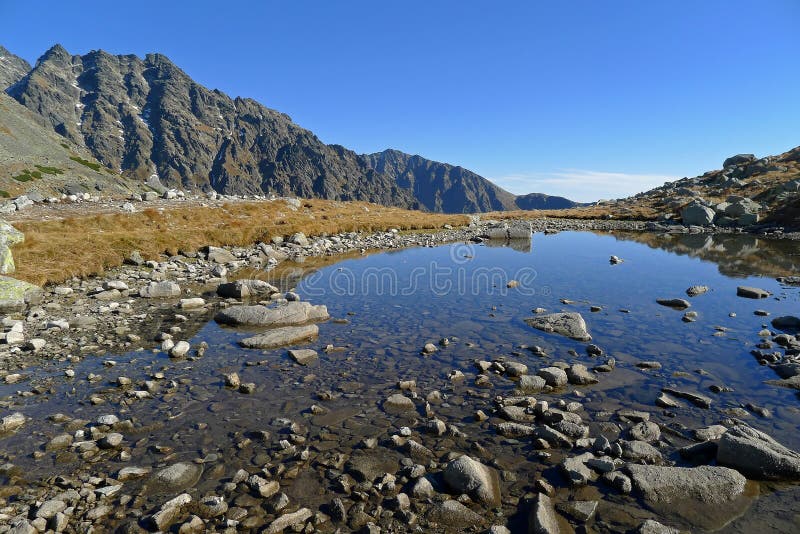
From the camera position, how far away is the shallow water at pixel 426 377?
7629mm

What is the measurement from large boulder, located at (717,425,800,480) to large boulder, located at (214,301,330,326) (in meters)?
13.5

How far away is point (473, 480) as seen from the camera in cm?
675

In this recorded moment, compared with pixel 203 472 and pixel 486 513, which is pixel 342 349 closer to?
pixel 203 472

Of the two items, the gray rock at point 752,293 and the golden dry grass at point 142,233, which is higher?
the golden dry grass at point 142,233

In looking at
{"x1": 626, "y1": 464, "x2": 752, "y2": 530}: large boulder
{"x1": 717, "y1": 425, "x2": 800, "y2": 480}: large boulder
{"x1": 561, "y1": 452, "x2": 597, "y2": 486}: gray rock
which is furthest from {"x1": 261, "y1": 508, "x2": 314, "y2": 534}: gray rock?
{"x1": 717, "y1": 425, "x2": 800, "y2": 480}: large boulder

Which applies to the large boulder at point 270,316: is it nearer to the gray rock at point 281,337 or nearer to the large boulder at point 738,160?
the gray rock at point 281,337

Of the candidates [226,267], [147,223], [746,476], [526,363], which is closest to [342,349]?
[526,363]

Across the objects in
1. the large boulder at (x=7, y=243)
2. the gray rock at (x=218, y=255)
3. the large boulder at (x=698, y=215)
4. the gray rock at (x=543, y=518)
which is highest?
the large boulder at (x=698, y=215)

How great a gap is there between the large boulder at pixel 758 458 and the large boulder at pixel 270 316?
44.3 ft

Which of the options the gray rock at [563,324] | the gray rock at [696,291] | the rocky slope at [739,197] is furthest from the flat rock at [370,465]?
the rocky slope at [739,197]

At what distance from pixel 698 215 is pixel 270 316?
74.9 metres

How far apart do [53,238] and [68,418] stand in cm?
2131

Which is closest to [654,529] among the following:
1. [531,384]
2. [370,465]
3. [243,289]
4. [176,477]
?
[370,465]

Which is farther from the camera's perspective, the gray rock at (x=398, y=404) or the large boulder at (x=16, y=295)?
the large boulder at (x=16, y=295)
